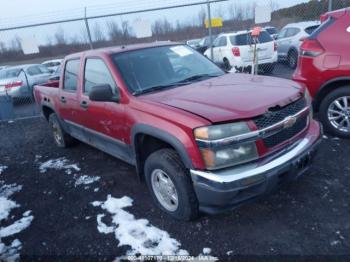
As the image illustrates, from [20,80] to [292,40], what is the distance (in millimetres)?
10892

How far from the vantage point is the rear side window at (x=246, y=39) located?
36.9ft

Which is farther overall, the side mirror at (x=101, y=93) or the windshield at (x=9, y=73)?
the windshield at (x=9, y=73)

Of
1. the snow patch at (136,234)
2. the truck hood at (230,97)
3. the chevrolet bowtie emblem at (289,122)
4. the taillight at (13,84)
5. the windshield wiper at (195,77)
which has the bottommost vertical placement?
the snow patch at (136,234)

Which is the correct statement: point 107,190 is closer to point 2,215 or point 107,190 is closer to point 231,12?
point 2,215

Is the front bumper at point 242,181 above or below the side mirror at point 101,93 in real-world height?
below

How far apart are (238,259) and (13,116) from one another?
8.57 metres

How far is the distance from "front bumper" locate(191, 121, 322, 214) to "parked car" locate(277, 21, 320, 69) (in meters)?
10.1

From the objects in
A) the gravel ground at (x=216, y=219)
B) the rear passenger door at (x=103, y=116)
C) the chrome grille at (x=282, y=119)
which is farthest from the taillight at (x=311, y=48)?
the rear passenger door at (x=103, y=116)

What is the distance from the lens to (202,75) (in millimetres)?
3881

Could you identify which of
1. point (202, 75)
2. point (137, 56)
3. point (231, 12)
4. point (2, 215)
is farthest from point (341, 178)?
point (231, 12)

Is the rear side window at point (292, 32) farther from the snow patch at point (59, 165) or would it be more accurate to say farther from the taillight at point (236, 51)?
the snow patch at point (59, 165)

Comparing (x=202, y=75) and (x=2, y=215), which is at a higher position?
(x=202, y=75)

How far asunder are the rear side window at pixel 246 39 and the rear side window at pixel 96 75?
831cm

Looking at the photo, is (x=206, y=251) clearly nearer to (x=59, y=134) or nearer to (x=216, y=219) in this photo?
(x=216, y=219)
